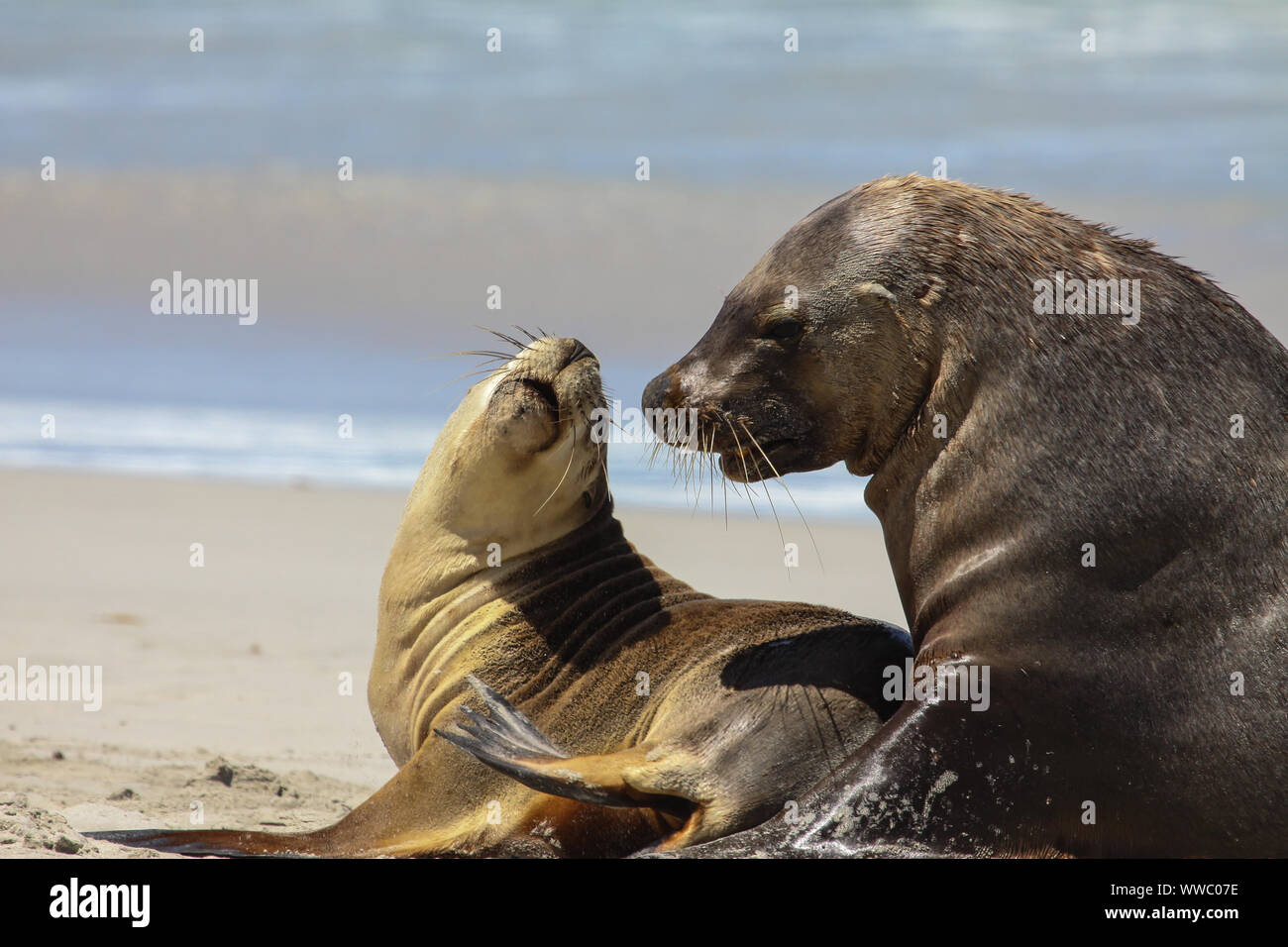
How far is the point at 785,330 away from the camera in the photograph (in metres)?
4.32

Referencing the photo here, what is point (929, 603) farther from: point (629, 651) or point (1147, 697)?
point (629, 651)

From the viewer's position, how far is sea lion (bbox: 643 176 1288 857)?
3.74 m

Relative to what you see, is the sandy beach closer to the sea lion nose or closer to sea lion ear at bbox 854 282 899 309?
the sea lion nose

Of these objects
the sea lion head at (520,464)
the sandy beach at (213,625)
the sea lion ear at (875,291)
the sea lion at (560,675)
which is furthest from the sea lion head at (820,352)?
the sandy beach at (213,625)

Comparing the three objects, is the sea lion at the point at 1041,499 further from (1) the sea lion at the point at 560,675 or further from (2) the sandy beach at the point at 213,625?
(2) the sandy beach at the point at 213,625

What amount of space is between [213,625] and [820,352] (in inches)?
275

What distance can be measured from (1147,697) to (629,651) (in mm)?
1937

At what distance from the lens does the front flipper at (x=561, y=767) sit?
14.1ft

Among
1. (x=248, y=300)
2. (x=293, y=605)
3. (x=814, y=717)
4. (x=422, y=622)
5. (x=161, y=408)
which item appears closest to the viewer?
(x=814, y=717)

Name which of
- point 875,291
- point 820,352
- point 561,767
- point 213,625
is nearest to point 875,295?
point 875,291

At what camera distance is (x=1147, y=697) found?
3762mm

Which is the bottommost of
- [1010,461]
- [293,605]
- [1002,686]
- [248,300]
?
[293,605]

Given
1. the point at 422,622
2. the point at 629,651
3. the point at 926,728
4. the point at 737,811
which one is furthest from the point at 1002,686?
the point at 422,622
